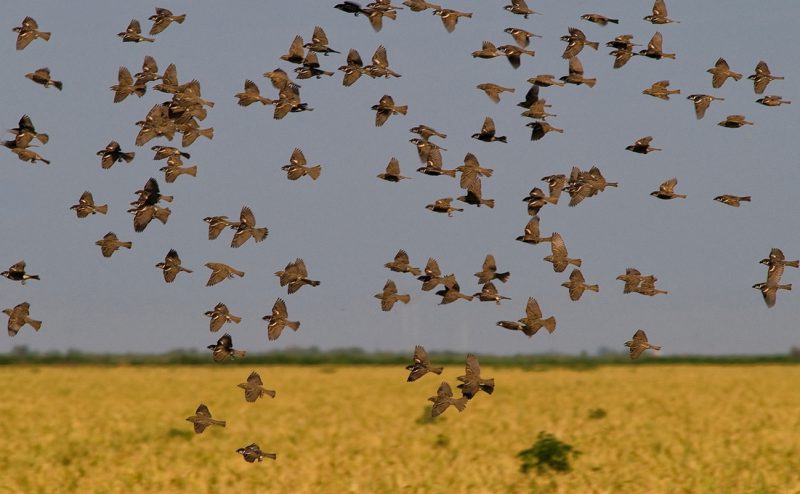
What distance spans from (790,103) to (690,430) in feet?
51.3

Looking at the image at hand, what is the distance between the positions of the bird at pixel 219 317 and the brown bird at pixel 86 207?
409cm

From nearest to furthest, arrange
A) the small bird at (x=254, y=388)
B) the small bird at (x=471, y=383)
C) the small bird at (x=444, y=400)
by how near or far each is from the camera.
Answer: the small bird at (x=471, y=383) < the small bird at (x=444, y=400) < the small bird at (x=254, y=388)

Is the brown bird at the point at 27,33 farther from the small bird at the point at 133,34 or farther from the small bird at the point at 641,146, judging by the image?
the small bird at the point at 641,146

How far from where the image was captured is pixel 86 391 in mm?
58719

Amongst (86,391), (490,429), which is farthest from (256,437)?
(86,391)

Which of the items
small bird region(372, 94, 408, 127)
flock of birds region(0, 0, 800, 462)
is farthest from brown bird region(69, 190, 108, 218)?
small bird region(372, 94, 408, 127)

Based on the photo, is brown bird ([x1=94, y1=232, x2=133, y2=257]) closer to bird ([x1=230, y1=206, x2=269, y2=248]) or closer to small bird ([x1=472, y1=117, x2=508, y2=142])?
bird ([x1=230, y1=206, x2=269, y2=248])

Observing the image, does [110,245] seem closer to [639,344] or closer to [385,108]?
[385,108]

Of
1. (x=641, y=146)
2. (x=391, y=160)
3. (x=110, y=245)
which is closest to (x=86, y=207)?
(x=110, y=245)

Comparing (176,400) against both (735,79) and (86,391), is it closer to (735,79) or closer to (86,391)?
(86,391)

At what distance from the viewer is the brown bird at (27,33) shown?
102 ft

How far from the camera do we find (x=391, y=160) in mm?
30797

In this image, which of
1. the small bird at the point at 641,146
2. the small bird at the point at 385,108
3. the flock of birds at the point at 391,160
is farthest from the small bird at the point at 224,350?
the small bird at the point at 641,146

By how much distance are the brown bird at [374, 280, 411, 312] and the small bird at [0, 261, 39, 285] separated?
362 inches
